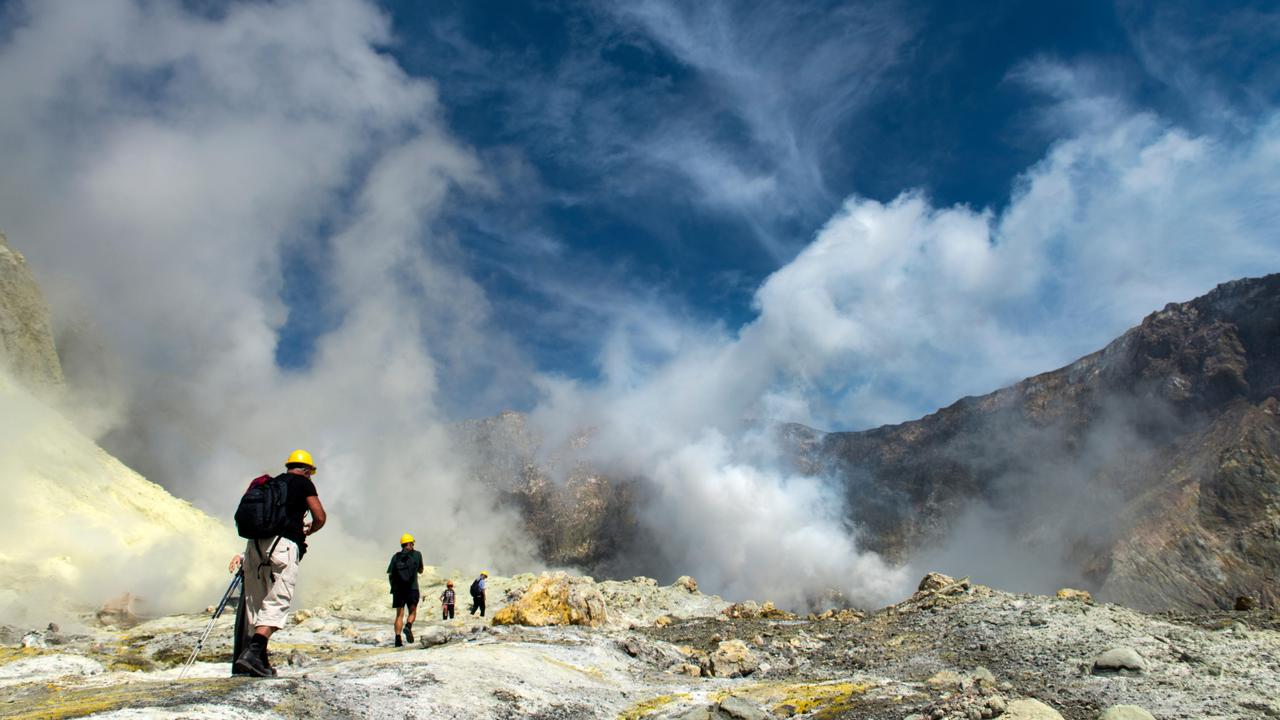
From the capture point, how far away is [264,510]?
268 inches

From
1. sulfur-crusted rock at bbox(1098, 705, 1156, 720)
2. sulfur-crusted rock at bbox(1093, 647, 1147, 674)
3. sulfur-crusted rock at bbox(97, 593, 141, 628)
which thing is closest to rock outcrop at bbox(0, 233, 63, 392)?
sulfur-crusted rock at bbox(97, 593, 141, 628)

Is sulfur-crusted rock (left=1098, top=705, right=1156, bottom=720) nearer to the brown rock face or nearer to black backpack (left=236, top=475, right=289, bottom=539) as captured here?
black backpack (left=236, top=475, right=289, bottom=539)

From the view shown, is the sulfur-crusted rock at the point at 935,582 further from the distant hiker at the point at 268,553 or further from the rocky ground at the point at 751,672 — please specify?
the distant hiker at the point at 268,553

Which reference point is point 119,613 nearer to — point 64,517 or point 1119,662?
point 64,517

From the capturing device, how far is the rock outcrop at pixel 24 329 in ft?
136

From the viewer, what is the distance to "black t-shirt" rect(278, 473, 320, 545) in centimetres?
698

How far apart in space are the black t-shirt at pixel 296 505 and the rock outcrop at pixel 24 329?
1854 inches

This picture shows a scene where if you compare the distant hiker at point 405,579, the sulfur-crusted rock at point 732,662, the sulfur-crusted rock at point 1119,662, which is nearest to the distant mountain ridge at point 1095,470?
the sulfur-crusted rock at point 1119,662

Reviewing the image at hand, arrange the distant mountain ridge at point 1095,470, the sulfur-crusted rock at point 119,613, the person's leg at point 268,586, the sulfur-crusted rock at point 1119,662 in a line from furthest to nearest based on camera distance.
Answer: the distant mountain ridge at point 1095,470, the sulfur-crusted rock at point 119,613, the sulfur-crusted rock at point 1119,662, the person's leg at point 268,586

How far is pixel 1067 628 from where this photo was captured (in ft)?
38.6

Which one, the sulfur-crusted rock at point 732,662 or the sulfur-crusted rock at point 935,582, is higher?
the sulfur-crusted rock at point 935,582

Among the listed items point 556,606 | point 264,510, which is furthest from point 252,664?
point 556,606

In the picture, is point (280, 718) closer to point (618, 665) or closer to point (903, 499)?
point (618, 665)

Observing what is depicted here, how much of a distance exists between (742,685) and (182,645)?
33.6 feet
